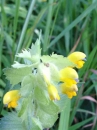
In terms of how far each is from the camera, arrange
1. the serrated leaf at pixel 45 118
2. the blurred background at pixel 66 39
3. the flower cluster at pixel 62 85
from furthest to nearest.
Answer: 1. the blurred background at pixel 66 39
2. the serrated leaf at pixel 45 118
3. the flower cluster at pixel 62 85

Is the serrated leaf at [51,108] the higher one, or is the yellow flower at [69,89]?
the yellow flower at [69,89]

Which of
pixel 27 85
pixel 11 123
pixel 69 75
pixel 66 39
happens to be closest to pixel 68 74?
pixel 69 75

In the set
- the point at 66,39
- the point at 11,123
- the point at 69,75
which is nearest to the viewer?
the point at 69,75

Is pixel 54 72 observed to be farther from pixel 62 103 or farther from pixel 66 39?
pixel 66 39

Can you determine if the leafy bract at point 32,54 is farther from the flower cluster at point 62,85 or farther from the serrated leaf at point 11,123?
the serrated leaf at point 11,123

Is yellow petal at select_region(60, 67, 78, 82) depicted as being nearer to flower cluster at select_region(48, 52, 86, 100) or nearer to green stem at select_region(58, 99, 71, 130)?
flower cluster at select_region(48, 52, 86, 100)

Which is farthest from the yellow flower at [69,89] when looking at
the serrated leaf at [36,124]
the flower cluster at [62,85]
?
the serrated leaf at [36,124]
